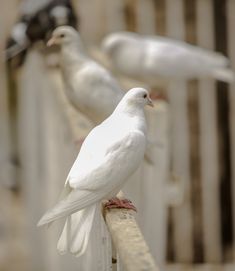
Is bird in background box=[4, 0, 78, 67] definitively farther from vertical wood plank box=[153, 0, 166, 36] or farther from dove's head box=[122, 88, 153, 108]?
dove's head box=[122, 88, 153, 108]

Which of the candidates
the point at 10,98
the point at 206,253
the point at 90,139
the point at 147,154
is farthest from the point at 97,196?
the point at 10,98

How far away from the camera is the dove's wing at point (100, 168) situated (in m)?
2.93

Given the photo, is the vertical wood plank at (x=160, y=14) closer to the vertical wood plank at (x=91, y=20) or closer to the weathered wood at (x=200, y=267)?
the vertical wood plank at (x=91, y=20)

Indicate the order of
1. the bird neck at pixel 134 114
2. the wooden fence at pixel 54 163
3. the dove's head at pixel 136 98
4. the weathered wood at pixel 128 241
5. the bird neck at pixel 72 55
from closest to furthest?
the weathered wood at pixel 128 241
the bird neck at pixel 134 114
the dove's head at pixel 136 98
the wooden fence at pixel 54 163
the bird neck at pixel 72 55

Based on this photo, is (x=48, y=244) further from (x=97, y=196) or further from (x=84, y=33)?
(x=97, y=196)

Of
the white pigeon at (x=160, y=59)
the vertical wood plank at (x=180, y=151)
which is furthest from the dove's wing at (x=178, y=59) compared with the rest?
the vertical wood plank at (x=180, y=151)

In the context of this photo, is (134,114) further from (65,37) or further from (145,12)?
(145,12)

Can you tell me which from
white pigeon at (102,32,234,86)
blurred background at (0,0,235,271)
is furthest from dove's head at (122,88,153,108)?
white pigeon at (102,32,234,86)

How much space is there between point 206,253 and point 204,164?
1.52 ft

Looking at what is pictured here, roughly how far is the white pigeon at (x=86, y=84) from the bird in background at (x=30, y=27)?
2072mm

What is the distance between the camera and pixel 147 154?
4.46 meters

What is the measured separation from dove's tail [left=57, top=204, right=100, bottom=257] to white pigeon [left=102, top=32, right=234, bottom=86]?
382 cm

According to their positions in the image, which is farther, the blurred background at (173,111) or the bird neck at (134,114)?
the blurred background at (173,111)

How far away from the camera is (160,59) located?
23.0ft
